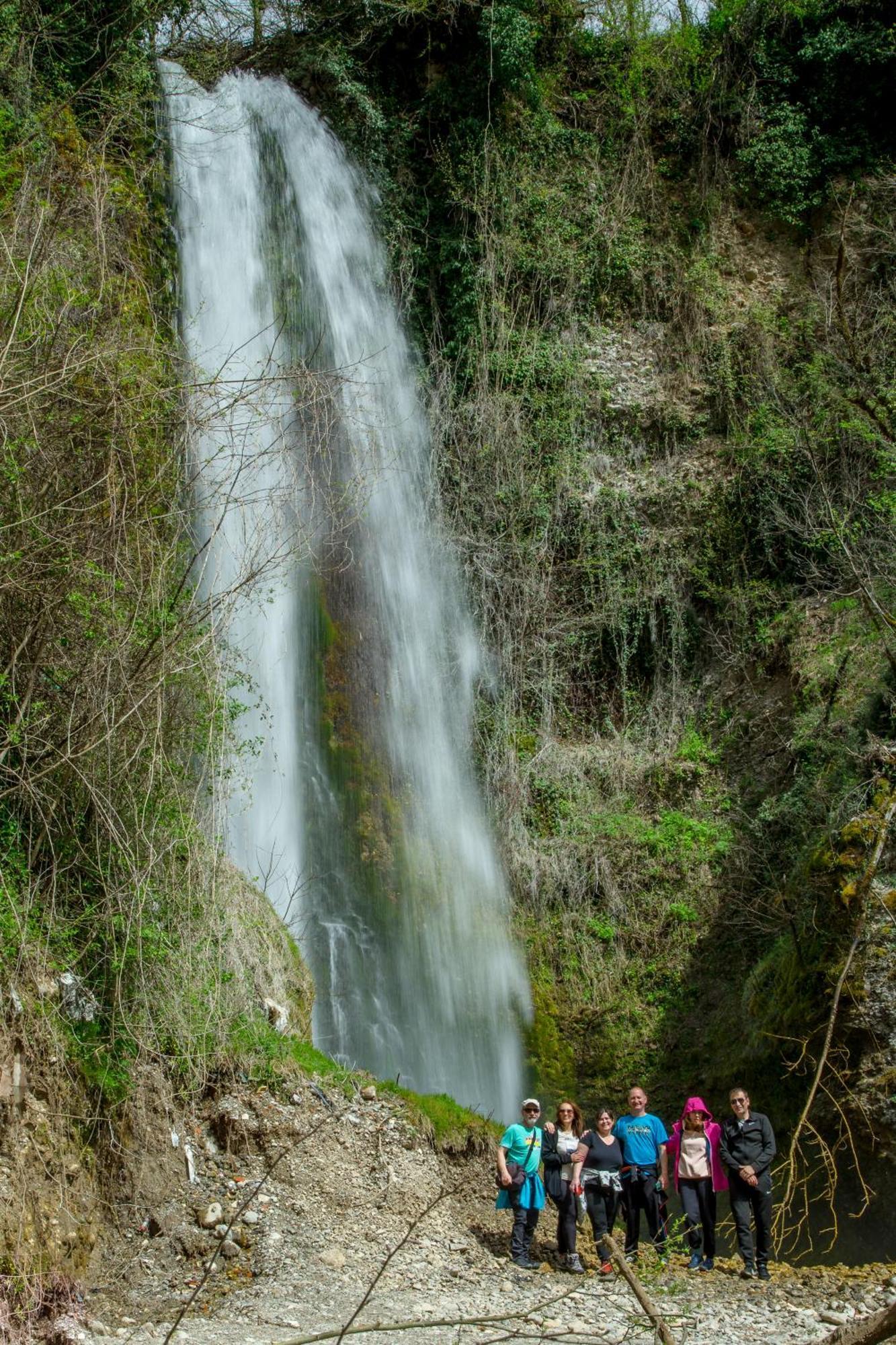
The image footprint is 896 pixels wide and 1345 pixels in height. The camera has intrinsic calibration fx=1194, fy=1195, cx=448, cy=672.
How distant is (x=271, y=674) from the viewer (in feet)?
40.4

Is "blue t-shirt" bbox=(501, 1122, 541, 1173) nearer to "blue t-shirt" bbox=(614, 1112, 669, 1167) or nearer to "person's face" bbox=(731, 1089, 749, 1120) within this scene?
"blue t-shirt" bbox=(614, 1112, 669, 1167)

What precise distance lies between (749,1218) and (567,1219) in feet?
3.78

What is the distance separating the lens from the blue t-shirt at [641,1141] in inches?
298

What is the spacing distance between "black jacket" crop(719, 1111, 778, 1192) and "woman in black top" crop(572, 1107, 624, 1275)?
28.5 inches

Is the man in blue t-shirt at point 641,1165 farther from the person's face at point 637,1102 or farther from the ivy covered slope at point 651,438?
the ivy covered slope at point 651,438

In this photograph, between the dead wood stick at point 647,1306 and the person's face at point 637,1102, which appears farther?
the person's face at point 637,1102

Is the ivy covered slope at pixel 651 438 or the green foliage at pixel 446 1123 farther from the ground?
the ivy covered slope at pixel 651 438

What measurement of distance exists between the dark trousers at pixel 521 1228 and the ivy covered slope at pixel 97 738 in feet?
6.22

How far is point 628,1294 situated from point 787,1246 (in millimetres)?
2911

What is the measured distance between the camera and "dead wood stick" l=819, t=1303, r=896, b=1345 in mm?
2240

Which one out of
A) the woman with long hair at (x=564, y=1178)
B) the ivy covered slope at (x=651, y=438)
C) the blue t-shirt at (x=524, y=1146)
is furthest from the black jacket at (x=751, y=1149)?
the ivy covered slope at (x=651, y=438)

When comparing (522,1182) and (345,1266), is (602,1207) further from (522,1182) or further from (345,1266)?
(345,1266)

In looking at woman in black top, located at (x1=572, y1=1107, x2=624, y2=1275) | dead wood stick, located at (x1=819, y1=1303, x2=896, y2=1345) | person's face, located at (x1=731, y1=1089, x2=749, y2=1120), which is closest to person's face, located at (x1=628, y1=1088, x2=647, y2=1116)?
woman in black top, located at (x1=572, y1=1107, x2=624, y2=1275)

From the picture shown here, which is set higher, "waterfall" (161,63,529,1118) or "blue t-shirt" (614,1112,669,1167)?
"waterfall" (161,63,529,1118)
